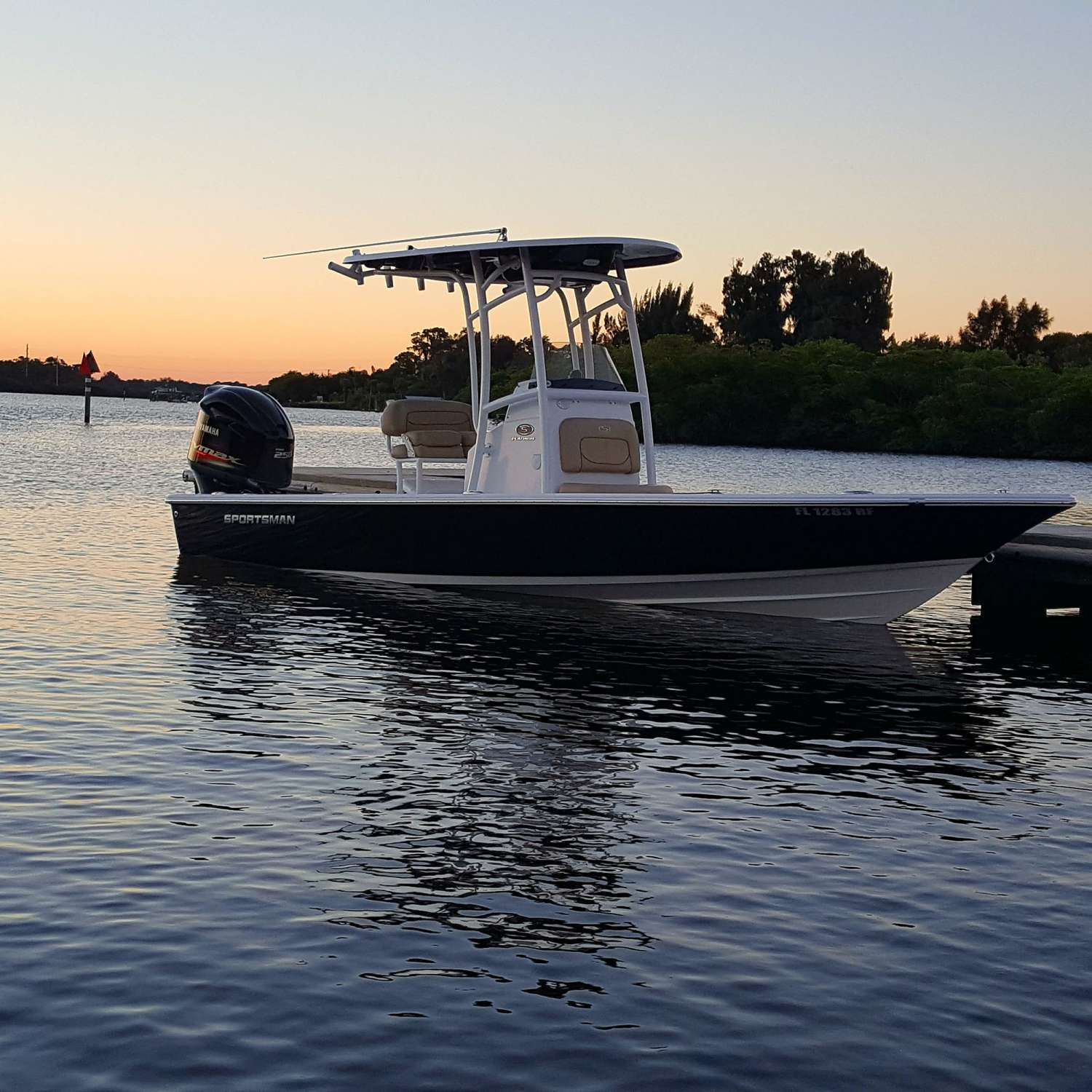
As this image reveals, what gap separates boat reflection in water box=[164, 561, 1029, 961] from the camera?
23.8ft

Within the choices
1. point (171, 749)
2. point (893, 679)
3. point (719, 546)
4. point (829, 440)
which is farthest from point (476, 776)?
point (829, 440)

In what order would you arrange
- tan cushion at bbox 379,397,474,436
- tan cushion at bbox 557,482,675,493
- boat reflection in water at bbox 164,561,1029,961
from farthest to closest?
tan cushion at bbox 379,397,474,436, tan cushion at bbox 557,482,675,493, boat reflection in water at bbox 164,561,1029,961

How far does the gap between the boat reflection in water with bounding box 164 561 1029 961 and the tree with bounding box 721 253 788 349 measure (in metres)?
148

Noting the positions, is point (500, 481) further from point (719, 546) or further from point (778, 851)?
point (778, 851)

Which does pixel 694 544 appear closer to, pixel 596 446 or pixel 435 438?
pixel 596 446

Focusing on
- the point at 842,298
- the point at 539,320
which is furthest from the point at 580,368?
the point at 842,298

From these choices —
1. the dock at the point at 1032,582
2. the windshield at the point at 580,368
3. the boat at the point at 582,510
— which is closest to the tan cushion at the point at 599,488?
the boat at the point at 582,510

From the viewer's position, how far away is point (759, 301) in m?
164

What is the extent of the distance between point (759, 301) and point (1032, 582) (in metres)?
149

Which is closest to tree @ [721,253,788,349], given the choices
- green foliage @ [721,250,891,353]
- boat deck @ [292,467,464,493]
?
green foliage @ [721,250,891,353]

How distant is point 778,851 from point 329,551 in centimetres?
1170

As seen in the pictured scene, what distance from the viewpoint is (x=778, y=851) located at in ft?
25.9

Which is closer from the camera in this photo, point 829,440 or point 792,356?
point 829,440

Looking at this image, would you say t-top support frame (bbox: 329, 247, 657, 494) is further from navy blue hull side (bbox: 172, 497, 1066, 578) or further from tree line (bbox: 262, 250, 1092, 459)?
tree line (bbox: 262, 250, 1092, 459)
